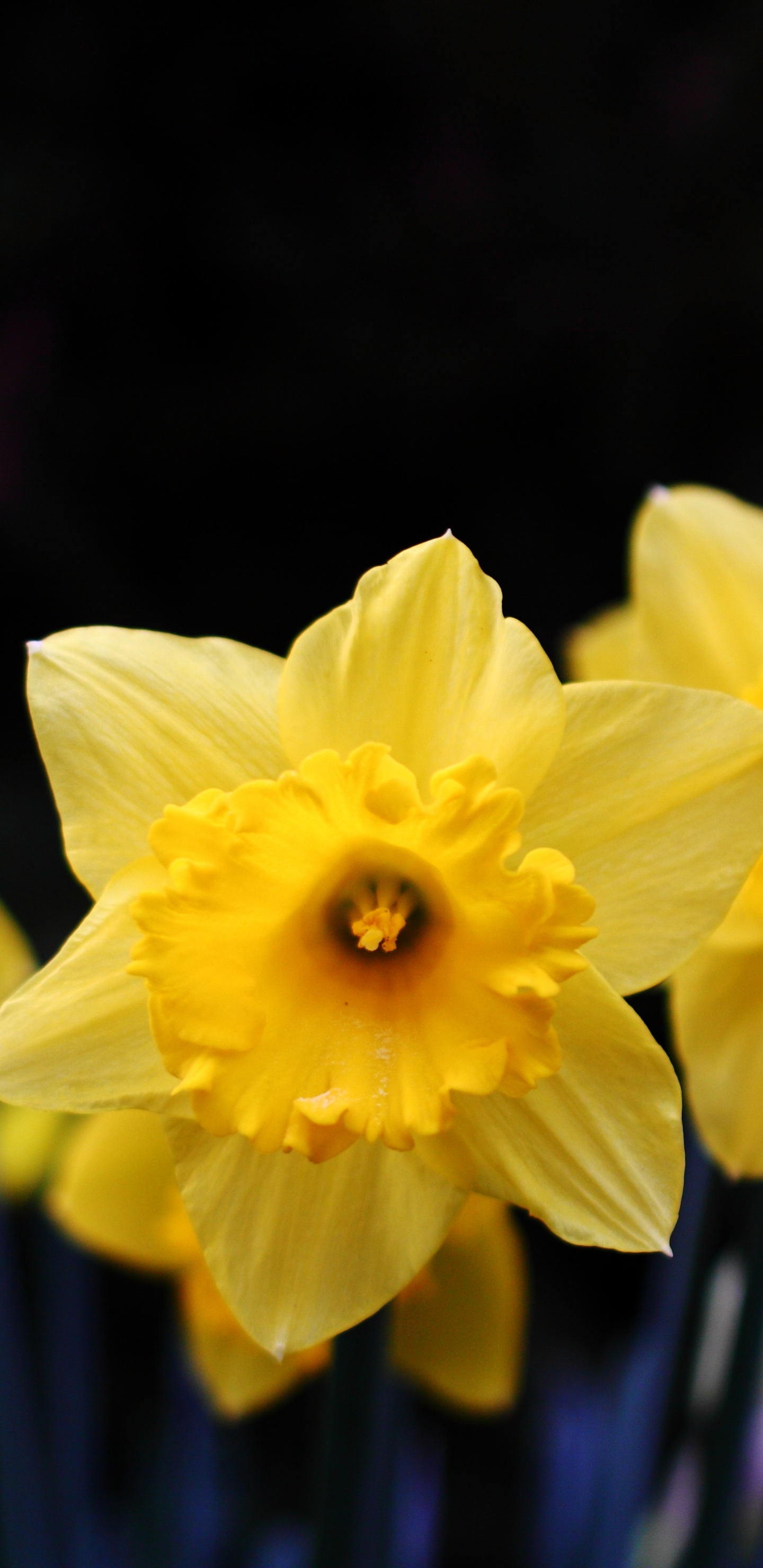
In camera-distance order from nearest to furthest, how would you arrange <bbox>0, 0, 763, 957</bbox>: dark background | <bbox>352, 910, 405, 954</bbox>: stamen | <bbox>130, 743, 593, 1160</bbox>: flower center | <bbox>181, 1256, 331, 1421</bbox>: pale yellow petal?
1. <bbox>130, 743, 593, 1160</bbox>: flower center
2. <bbox>352, 910, 405, 954</bbox>: stamen
3. <bbox>181, 1256, 331, 1421</bbox>: pale yellow petal
4. <bbox>0, 0, 763, 957</bbox>: dark background

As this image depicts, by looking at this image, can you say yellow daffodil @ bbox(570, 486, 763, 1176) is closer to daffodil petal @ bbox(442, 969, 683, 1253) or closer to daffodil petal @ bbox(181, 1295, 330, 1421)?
daffodil petal @ bbox(442, 969, 683, 1253)

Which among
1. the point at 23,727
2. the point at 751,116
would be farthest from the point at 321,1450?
the point at 751,116

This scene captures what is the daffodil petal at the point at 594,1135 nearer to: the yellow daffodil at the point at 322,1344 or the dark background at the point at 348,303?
the yellow daffodil at the point at 322,1344

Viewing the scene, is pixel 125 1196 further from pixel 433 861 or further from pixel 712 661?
pixel 712 661

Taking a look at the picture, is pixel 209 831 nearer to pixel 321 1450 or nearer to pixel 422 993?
pixel 422 993

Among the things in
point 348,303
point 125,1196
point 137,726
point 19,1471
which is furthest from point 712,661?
point 348,303

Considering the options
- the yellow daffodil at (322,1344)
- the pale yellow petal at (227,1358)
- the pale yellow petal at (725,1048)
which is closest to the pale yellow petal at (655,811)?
the pale yellow petal at (725,1048)

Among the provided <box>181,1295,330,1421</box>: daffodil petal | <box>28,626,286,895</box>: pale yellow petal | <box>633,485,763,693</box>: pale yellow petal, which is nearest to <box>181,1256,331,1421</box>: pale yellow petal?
<box>181,1295,330,1421</box>: daffodil petal
